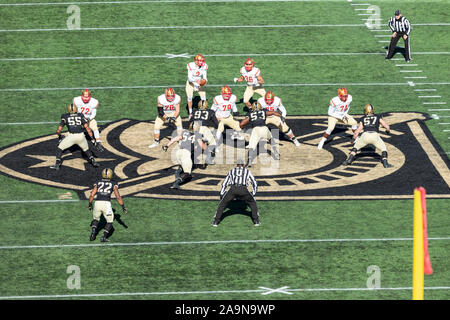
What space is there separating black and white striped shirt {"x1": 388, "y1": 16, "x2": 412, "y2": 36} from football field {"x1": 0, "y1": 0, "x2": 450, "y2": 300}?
1.09 metres

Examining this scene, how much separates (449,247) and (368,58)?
453 inches

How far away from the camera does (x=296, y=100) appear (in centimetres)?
2708

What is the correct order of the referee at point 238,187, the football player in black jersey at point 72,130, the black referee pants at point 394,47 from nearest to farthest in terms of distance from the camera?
the referee at point 238,187 → the football player in black jersey at point 72,130 → the black referee pants at point 394,47

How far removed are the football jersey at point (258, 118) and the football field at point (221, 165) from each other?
1.00 meters

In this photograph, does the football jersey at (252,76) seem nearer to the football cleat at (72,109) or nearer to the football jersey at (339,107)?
the football jersey at (339,107)

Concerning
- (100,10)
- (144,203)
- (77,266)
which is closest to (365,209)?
(144,203)

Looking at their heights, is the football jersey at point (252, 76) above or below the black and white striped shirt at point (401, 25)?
below

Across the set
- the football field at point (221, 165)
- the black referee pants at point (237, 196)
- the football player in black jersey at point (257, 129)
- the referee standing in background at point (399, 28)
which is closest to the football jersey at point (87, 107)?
the football field at point (221, 165)

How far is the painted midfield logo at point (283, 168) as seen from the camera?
2158cm

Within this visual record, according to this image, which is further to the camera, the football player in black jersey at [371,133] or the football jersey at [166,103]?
the football jersey at [166,103]

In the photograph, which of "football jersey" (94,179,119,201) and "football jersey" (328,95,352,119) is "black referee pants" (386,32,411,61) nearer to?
"football jersey" (328,95,352,119)

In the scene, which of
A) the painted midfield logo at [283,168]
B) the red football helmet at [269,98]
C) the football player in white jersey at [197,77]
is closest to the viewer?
the painted midfield logo at [283,168]

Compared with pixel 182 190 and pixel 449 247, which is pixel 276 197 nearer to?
pixel 182 190

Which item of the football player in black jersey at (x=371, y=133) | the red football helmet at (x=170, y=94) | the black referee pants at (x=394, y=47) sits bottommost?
the football player in black jersey at (x=371, y=133)
